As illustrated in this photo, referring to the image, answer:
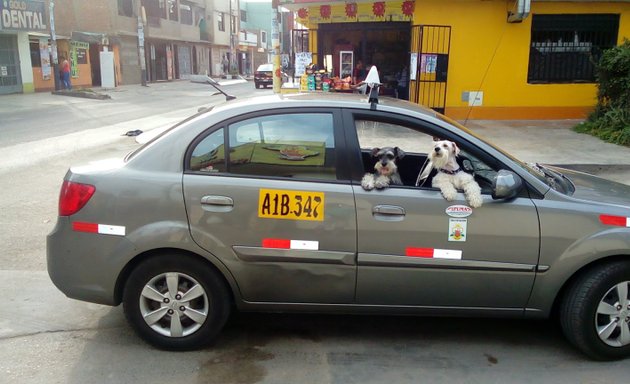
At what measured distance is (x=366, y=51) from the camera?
1554cm

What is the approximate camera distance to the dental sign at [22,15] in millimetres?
23922

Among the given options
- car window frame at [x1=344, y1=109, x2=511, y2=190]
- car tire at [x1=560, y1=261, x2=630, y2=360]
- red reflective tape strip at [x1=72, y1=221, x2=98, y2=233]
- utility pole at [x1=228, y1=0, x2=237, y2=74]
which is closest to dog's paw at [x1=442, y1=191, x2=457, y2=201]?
car window frame at [x1=344, y1=109, x2=511, y2=190]

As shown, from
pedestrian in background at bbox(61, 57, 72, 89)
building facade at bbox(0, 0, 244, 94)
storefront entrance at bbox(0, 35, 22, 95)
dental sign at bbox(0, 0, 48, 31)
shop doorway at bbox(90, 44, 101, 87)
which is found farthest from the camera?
shop doorway at bbox(90, 44, 101, 87)

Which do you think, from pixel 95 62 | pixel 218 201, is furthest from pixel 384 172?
pixel 95 62

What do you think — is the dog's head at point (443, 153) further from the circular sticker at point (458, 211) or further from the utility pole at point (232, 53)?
the utility pole at point (232, 53)

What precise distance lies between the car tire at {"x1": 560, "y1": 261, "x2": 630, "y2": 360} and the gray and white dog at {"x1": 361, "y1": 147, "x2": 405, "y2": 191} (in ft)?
4.29

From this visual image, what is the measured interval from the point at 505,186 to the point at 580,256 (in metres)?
0.63

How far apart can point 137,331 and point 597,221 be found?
297cm

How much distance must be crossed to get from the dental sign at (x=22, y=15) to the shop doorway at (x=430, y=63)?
19.2m

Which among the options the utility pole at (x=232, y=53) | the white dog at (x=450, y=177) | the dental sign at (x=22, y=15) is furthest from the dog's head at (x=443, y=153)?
the utility pole at (x=232, y=53)

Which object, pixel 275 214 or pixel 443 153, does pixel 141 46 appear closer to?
pixel 275 214

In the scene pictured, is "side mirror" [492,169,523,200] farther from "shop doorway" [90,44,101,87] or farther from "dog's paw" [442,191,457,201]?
"shop doorway" [90,44,101,87]

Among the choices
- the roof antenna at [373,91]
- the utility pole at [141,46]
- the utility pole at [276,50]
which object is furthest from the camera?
the utility pole at [141,46]

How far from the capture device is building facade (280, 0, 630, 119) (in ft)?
46.0
